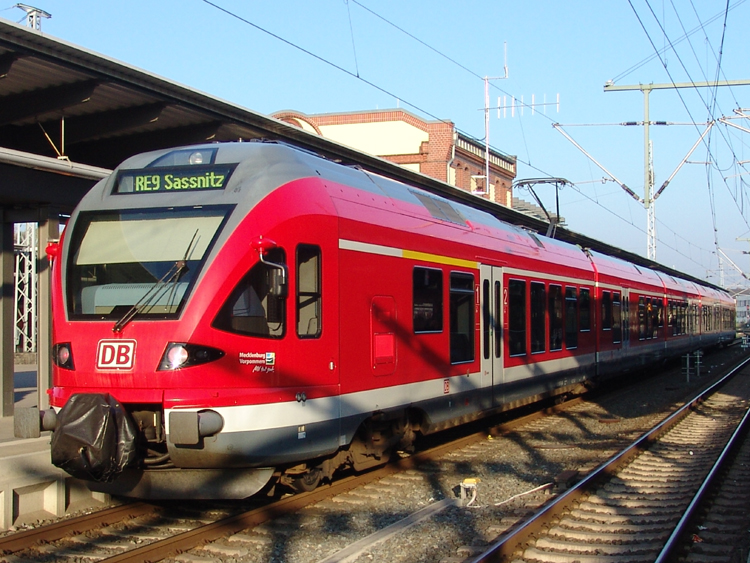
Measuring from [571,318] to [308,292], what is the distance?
8.91 metres

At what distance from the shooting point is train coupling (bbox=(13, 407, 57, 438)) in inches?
263

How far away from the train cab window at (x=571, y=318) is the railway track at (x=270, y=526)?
5.89 m

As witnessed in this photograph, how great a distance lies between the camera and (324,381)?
282 inches

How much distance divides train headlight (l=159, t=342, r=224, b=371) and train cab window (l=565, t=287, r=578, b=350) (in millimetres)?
9560

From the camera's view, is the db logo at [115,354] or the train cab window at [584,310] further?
the train cab window at [584,310]

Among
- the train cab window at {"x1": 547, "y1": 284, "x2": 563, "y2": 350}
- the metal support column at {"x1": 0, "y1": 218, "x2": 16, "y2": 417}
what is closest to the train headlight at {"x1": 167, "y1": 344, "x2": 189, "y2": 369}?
the metal support column at {"x1": 0, "y1": 218, "x2": 16, "y2": 417}

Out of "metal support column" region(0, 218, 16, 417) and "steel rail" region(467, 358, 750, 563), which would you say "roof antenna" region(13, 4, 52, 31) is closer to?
"metal support column" region(0, 218, 16, 417)

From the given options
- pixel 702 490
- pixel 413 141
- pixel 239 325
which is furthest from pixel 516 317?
pixel 413 141

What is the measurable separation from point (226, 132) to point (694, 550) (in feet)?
26.5

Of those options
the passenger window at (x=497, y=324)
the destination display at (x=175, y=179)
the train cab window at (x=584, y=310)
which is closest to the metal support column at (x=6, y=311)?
the destination display at (x=175, y=179)

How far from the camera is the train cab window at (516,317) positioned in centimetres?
1182

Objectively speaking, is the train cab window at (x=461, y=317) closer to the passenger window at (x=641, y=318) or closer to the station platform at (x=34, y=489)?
the station platform at (x=34, y=489)

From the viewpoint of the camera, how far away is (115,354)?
6473 millimetres

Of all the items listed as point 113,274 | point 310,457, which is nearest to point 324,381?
point 310,457
